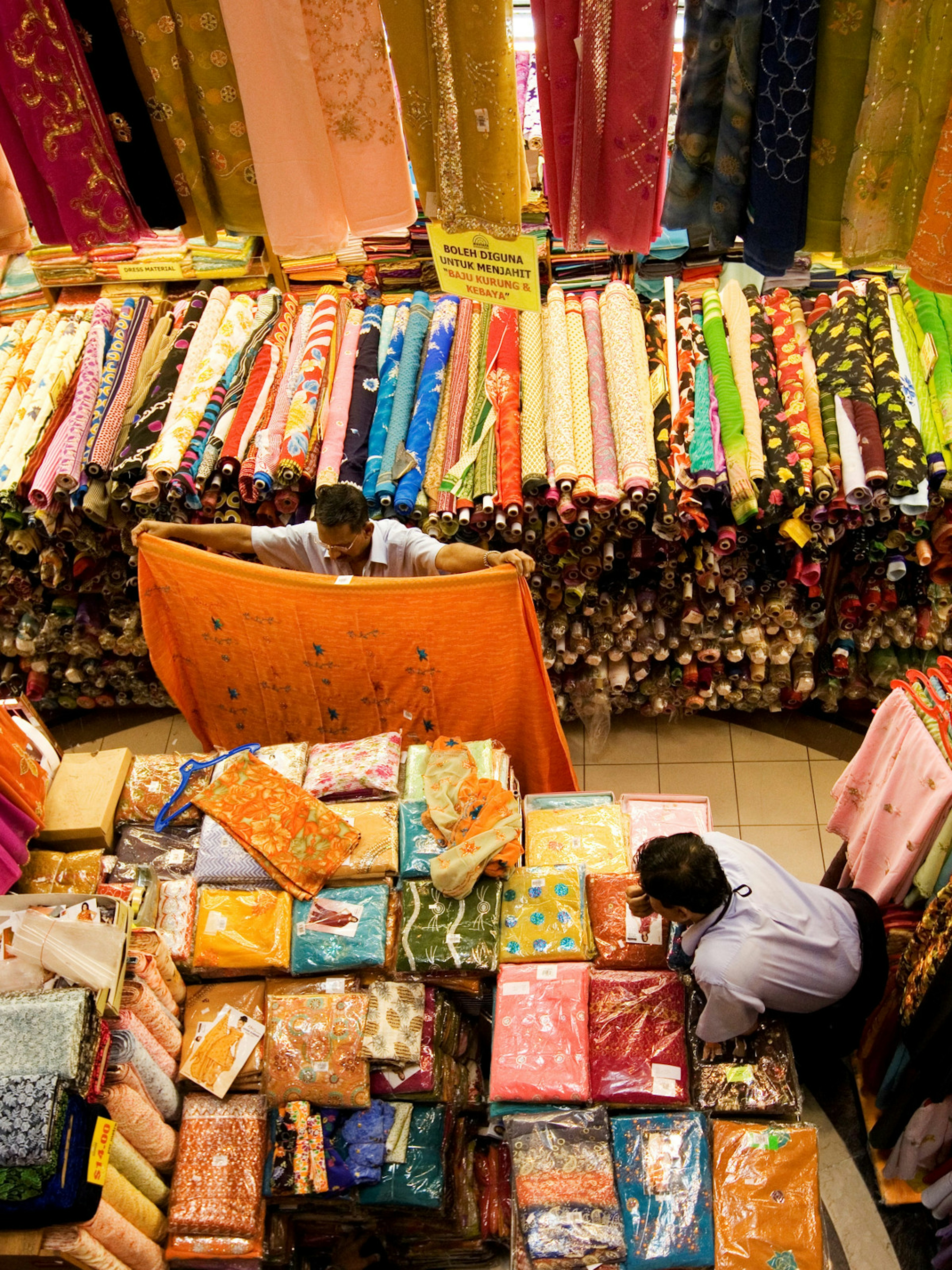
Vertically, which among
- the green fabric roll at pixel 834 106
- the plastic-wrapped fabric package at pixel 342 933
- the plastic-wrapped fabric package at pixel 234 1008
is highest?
the green fabric roll at pixel 834 106

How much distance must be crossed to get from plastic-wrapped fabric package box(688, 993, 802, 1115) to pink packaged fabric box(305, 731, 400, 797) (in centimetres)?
132

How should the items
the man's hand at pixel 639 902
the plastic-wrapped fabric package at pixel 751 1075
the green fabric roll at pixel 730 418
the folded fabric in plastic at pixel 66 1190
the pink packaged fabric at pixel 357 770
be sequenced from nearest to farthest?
the folded fabric in plastic at pixel 66 1190 < the plastic-wrapped fabric package at pixel 751 1075 < the man's hand at pixel 639 902 < the pink packaged fabric at pixel 357 770 < the green fabric roll at pixel 730 418

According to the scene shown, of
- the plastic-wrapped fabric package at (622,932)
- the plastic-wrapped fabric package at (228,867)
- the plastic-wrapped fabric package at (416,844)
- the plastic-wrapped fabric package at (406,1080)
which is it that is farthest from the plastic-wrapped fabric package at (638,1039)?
the plastic-wrapped fabric package at (228,867)

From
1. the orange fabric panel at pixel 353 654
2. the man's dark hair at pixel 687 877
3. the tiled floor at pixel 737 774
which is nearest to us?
the man's dark hair at pixel 687 877

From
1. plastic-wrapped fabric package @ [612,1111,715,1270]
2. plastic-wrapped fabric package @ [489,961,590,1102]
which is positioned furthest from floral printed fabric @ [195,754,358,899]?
plastic-wrapped fabric package @ [612,1111,715,1270]

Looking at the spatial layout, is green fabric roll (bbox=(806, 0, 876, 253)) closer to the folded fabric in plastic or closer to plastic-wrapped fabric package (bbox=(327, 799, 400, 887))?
plastic-wrapped fabric package (bbox=(327, 799, 400, 887))

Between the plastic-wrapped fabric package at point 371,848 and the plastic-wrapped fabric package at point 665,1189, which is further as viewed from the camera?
the plastic-wrapped fabric package at point 371,848

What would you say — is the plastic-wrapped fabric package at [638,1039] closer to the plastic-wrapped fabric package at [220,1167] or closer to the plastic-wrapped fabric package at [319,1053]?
the plastic-wrapped fabric package at [319,1053]

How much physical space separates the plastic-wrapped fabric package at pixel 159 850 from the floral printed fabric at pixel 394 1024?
852mm

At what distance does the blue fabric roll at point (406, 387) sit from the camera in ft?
14.4

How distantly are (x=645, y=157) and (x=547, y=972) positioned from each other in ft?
8.09

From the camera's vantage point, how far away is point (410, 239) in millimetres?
6172

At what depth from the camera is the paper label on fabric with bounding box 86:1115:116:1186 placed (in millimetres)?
→ 2607

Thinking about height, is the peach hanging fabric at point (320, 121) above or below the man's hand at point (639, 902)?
above
